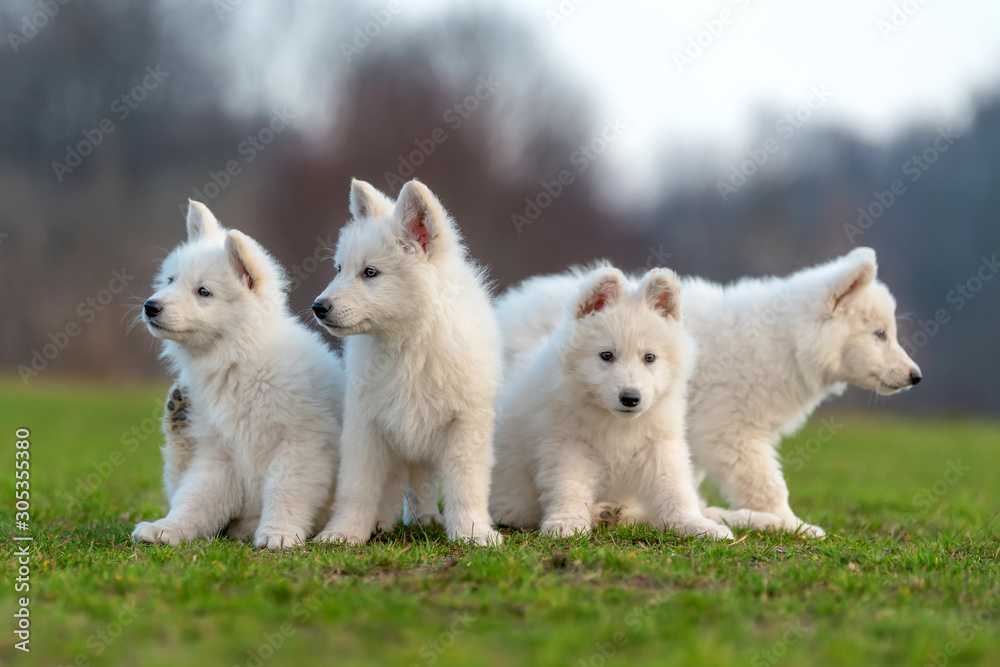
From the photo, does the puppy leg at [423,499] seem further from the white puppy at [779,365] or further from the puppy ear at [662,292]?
the white puppy at [779,365]

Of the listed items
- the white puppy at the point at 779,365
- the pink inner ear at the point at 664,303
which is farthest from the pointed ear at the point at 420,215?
the white puppy at the point at 779,365

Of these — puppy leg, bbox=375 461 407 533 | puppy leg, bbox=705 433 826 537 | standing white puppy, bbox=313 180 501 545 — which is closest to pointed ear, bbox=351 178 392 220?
standing white puppy, bbox=313 180 501 545

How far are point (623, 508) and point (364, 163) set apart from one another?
22.3 metres

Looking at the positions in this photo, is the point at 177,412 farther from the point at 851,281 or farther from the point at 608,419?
the point at 851,281

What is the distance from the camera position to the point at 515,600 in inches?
153

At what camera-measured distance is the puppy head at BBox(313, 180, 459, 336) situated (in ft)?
17.1

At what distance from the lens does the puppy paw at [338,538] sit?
525 cm

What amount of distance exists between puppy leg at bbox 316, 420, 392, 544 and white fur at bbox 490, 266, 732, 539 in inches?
40.5

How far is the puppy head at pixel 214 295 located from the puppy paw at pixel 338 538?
1333mm

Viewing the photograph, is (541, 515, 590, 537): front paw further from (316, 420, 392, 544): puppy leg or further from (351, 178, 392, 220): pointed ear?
(351, 178, 392, 220): pointed ear

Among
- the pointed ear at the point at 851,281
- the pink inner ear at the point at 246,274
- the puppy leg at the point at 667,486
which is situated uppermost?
the pointed ear at the point at 851,281

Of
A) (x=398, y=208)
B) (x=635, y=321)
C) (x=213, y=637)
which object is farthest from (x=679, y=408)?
(x=213, y=637)

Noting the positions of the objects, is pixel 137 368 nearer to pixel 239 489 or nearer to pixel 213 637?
pixel 239 489

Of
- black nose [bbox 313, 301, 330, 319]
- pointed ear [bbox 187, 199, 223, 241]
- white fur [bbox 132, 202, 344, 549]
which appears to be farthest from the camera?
pointed ear [bbox 187, 199, 223, 241]
